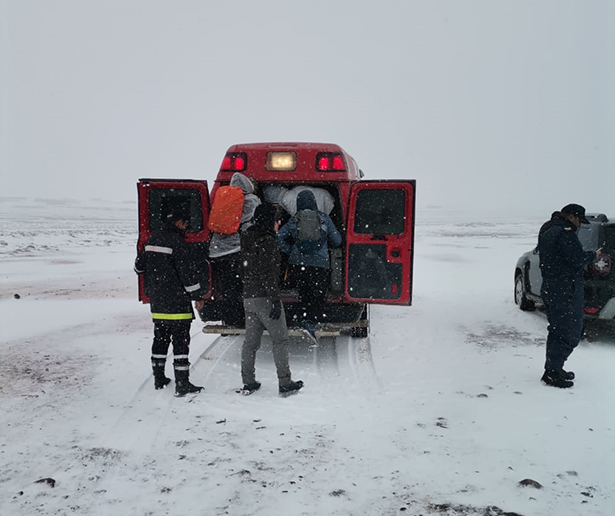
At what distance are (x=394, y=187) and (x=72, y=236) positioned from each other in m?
25.9

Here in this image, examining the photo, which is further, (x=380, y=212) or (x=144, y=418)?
(x=380, y=212)

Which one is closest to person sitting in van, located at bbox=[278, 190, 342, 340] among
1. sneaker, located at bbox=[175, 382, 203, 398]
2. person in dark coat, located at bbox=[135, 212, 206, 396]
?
person in dark coat, located at bbox=[135, 212, 206, 396]

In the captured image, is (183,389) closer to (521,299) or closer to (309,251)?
(309,251)

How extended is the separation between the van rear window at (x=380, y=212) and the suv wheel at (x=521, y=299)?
15.4 ft

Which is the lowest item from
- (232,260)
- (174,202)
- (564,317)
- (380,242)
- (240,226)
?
(564,317)

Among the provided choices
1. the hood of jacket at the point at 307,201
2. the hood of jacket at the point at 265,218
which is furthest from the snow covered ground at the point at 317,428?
the hood of jacket at the point at 307,201

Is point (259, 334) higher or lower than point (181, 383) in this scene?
higher

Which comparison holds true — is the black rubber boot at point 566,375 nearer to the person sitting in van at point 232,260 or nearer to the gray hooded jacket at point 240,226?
the person sitting in van at point 232,260

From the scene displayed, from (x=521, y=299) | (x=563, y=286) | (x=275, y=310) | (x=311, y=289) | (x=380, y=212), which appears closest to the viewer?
(x=275, y=310)

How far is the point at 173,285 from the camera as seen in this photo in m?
5.11

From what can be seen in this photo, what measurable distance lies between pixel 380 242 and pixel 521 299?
16.3 feet

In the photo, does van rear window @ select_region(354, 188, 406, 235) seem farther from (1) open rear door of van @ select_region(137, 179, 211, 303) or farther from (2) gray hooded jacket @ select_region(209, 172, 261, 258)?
(1) open rear door of van @ select_region(137, 179, 211, 303)

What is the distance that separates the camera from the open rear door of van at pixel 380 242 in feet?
19.4

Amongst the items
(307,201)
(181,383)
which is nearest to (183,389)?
(181,383)
